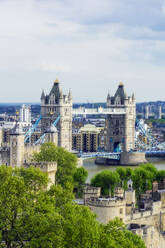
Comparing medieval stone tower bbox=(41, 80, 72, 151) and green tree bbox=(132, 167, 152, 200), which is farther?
medieval stone tower bbox=(41, 80, 72, 151)

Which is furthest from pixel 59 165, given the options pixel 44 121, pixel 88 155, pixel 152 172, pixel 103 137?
pixel 103 137

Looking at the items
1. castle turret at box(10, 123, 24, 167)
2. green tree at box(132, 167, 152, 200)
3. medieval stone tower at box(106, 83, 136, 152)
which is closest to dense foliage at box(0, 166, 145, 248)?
castle turret at box(10, 123, 24, 167)

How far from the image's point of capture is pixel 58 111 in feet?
348

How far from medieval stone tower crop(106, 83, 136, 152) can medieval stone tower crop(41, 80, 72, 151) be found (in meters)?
11.6

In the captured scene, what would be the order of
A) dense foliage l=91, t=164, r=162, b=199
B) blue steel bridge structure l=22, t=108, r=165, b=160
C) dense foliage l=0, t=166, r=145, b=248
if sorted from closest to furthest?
dense foliage l=0, t=166, r=145, b=248 < dense foliage l=91, t=164, r=162, b=199 < blue steel bridge structure l=22, t=108, r=165, b=160

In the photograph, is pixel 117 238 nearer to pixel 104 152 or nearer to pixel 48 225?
pixel 48 225

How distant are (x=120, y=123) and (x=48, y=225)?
292 feet

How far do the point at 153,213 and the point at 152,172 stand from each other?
24867mm

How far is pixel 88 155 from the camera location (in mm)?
100375

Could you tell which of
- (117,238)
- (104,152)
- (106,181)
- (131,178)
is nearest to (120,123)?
(104,152)

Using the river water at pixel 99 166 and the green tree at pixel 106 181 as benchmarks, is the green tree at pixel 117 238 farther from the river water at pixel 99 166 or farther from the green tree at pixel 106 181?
the river water at pixel 99 166

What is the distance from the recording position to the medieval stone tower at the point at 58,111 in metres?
105

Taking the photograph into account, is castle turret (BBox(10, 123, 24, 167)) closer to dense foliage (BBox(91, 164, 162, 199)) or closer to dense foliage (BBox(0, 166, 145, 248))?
dense foliage (BBox(91, 164, 162, 199))

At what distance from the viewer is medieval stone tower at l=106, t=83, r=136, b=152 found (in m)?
117
